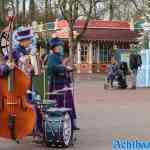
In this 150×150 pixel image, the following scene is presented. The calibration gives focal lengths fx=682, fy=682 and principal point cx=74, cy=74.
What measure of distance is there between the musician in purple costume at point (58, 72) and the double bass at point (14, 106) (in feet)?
4.62

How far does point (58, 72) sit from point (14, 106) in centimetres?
160

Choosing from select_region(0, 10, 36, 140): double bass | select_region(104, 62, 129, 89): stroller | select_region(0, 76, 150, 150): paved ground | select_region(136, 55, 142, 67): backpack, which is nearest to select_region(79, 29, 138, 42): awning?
select_region(104, 62, 129, 89): stroller

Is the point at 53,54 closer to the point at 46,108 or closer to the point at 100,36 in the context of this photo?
the point at 46,108

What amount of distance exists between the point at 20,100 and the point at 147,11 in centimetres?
3219

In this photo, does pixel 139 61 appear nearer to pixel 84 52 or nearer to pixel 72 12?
pixel 72 12

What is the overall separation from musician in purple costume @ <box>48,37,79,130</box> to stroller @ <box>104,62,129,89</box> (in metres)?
17.3

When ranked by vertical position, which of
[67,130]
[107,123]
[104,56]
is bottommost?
[104,56]

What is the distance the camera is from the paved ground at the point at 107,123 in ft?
36.3

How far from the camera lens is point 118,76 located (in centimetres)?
2877

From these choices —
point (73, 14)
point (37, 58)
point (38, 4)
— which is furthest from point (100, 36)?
point (37, 58)

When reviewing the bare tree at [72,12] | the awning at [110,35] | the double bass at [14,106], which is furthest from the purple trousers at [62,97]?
the awning at [110,35]

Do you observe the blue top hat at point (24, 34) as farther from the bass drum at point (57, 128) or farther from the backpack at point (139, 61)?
the backpack at point (139, 61)

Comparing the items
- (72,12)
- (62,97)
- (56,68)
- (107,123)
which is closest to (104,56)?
(72,12)

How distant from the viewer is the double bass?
967 cm
